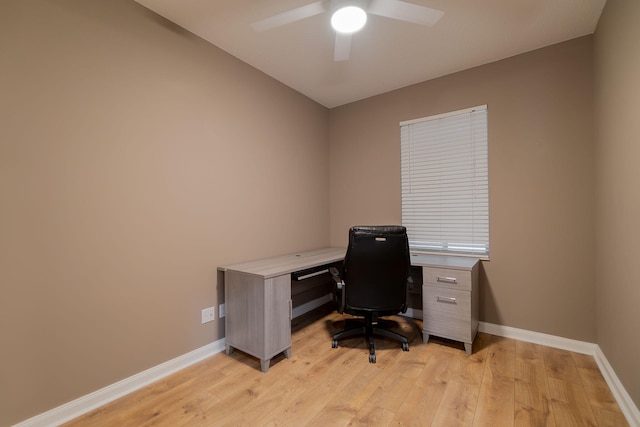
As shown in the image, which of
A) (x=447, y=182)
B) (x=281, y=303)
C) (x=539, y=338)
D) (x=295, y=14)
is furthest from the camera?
(x=447, y=182)

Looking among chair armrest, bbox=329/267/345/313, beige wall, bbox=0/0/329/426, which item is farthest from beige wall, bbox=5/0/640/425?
chair armrest, bbox=329/267/345/313

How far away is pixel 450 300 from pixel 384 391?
3.11 ft

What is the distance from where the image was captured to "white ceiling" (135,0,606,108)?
6.06 feet

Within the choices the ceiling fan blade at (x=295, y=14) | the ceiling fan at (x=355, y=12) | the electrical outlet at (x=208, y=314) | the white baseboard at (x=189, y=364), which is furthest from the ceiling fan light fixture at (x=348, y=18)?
the white baseboard at (x=189, y=364)

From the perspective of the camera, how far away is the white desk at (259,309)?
6.42 feet

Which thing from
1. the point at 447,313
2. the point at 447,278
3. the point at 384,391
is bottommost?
the point at 384,391

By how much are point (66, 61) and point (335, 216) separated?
2.84m

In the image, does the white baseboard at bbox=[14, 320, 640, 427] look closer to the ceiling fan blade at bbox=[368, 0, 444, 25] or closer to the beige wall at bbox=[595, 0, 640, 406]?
the beige wall at bbox=[595, 0, 640, 406]

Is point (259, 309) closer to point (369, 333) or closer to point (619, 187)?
point (369, 333)

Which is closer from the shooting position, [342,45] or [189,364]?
[342,45]

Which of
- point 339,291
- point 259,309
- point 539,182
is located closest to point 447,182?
point 539,182

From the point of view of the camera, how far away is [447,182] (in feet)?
9.23

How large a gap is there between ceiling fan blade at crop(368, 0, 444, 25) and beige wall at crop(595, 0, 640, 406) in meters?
1.00

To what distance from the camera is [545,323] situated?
2.31 m
